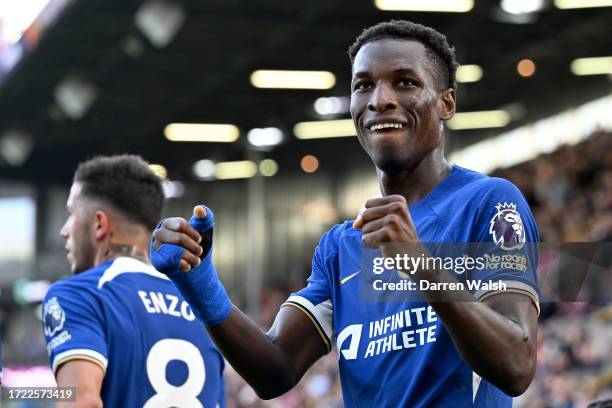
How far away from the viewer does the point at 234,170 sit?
34.3 meters

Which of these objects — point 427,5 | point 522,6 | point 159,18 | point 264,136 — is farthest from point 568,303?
point 264,136

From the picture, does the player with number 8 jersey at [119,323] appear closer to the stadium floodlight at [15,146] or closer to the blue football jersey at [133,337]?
the blue football jersey at [133,337]

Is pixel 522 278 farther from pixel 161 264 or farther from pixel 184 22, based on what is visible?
pixel 184 22

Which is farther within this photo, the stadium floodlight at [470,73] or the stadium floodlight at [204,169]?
the stadium floodlight at [204,169]

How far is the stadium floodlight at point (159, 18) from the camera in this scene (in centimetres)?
1812

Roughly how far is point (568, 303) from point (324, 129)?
64.2 ft

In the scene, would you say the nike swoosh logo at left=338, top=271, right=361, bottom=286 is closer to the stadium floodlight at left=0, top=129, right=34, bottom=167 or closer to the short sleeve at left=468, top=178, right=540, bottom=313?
the short sleeve at left=468, top=178, right=540, bottom=313

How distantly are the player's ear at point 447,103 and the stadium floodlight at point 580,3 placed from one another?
16021 mm

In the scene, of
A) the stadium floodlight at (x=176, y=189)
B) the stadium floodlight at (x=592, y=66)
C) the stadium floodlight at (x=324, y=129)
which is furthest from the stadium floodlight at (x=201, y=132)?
the stadium floodlight at (x=592, y=66)

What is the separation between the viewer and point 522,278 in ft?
9.47

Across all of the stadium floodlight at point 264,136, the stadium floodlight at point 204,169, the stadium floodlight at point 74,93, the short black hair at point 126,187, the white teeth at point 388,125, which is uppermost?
the stadium floodlight at point 204,169

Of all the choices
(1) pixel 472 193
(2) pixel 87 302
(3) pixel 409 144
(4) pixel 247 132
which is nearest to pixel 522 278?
(1) pixel 472 193

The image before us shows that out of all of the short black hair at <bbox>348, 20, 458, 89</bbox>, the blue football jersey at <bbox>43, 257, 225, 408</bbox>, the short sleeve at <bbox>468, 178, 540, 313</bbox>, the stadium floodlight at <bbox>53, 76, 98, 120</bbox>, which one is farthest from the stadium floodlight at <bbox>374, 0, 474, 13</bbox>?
the short sleeve at <bbox>468, 178, 540, 313</bbox>

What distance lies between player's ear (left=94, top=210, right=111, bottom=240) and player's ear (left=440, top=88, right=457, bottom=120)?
2.22 meters
